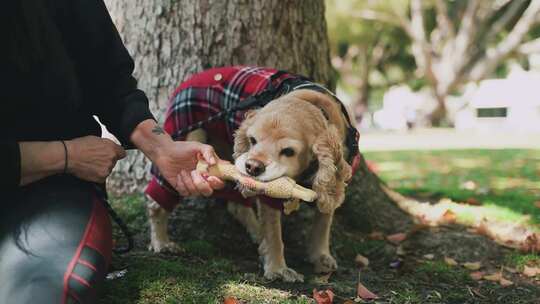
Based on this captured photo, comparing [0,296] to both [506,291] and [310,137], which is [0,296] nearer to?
[310,137]

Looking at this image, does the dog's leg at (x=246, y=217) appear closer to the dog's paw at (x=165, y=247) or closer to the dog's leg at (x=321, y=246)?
the dog's leg at (x=321, y=246)

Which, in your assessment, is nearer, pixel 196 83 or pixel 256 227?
pixel 196 83

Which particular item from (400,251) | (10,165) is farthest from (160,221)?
(400,251)

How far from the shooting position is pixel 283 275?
2.88m

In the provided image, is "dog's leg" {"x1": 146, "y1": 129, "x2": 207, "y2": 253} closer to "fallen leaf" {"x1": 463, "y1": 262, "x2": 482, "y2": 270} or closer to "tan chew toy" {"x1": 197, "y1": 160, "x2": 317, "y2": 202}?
"tan chew toy" {"x1": 197, "y1": 160, "x2": 317, "y2": 202}

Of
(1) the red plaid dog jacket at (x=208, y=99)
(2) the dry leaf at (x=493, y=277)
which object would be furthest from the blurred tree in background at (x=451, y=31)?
(1) the red plaid dog jacket at (x=208, y=99)

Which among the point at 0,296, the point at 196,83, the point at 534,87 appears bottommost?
the point at 534,87

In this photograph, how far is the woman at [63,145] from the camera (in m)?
1.78

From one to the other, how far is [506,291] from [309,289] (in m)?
1.05

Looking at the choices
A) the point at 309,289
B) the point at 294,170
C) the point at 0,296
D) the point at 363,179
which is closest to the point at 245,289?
the point at 309,289

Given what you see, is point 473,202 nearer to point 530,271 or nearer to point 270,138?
point 530,271

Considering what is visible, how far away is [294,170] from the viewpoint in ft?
9.01

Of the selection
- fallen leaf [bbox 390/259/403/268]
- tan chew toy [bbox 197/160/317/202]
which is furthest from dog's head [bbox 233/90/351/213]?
fallen leaf [bbox 390/259/403/268]

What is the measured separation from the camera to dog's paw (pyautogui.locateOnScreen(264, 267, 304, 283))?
2.86 meters
